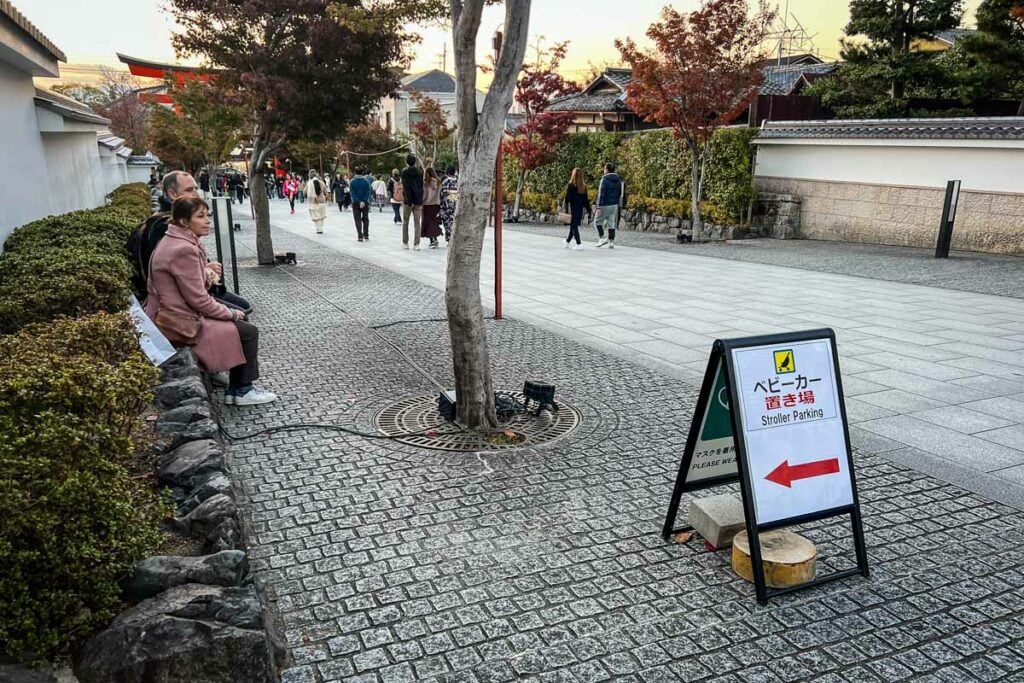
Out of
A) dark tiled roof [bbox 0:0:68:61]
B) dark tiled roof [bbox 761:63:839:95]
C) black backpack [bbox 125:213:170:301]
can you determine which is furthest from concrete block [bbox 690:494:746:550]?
dark tiled roof [bbox 761:63:839:95]

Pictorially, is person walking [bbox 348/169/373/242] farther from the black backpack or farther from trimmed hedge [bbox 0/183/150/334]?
the black backpack

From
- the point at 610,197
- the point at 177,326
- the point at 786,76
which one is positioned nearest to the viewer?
the point at 177,326

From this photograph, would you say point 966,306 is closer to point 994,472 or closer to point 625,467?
point 994,472

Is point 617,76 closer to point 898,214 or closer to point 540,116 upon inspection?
point 540,116

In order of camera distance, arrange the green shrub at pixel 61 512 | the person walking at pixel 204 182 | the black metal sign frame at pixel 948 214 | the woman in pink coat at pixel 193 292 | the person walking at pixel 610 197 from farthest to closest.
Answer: the person walking at pixel 204 182
the person walking at pixel 610 197
the black metal sign frame at pixel 948 214
the woman in pink coat at pixel 193 292
the green shrub at pixel 61 512

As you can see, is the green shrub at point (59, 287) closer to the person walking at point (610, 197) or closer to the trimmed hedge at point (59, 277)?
the trimmed hedge at point (59, 277)

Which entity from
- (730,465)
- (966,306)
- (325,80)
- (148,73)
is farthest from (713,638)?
(148,73)

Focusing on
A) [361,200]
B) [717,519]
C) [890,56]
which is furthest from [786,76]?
[717,519]

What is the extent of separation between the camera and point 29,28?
295 inches

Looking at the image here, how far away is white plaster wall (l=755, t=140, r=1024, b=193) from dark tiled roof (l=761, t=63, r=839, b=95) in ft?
32.1

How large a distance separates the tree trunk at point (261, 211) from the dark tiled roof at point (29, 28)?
3854 millimetres

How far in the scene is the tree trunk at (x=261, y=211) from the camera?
42.1 feet

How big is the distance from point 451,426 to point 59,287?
2758 millimetres

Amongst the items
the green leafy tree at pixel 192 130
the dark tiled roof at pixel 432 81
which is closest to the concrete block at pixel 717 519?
the green leafy tree at pixel 192 130
